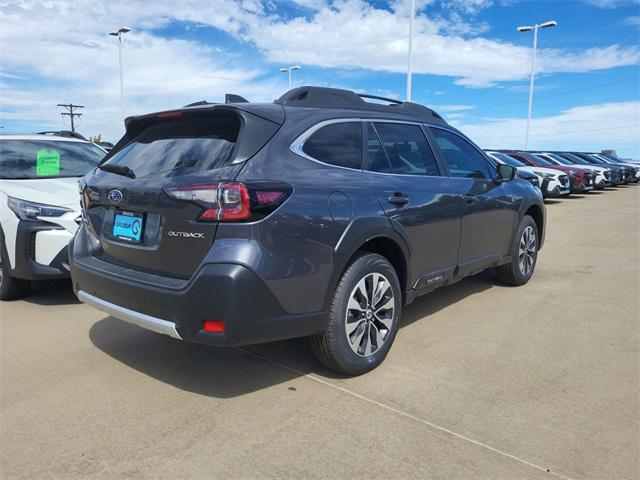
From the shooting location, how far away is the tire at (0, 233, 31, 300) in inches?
193

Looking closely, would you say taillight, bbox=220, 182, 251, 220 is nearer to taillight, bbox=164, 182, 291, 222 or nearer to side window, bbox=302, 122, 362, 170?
taillight, bbox=164, 182, 291, 222

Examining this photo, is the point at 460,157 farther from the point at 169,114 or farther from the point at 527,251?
the point at 169,114

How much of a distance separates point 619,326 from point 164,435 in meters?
3.72

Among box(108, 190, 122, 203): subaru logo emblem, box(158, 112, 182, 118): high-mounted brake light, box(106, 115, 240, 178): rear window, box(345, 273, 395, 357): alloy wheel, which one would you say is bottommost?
box(345, 273, 395, 357): alloy wheel

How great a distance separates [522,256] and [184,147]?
4.00m

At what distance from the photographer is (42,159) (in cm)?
571

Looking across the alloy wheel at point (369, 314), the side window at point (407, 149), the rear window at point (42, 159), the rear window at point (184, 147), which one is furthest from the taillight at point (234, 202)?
the rear window at point (42, 159)

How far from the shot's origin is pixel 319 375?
11.2ft

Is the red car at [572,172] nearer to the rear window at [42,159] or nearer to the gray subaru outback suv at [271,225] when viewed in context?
the gray subaru outback suv at [271,225]

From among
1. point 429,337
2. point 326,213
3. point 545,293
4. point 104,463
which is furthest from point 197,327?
point 545,293

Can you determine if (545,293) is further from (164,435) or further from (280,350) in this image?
(164,435)

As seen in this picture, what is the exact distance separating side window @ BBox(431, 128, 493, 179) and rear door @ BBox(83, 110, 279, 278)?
6.42 ft

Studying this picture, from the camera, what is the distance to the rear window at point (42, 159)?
5.45m

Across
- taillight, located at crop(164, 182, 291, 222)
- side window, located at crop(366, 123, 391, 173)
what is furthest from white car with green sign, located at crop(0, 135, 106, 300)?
side window, located at crop(366, 123, 391, 173)
